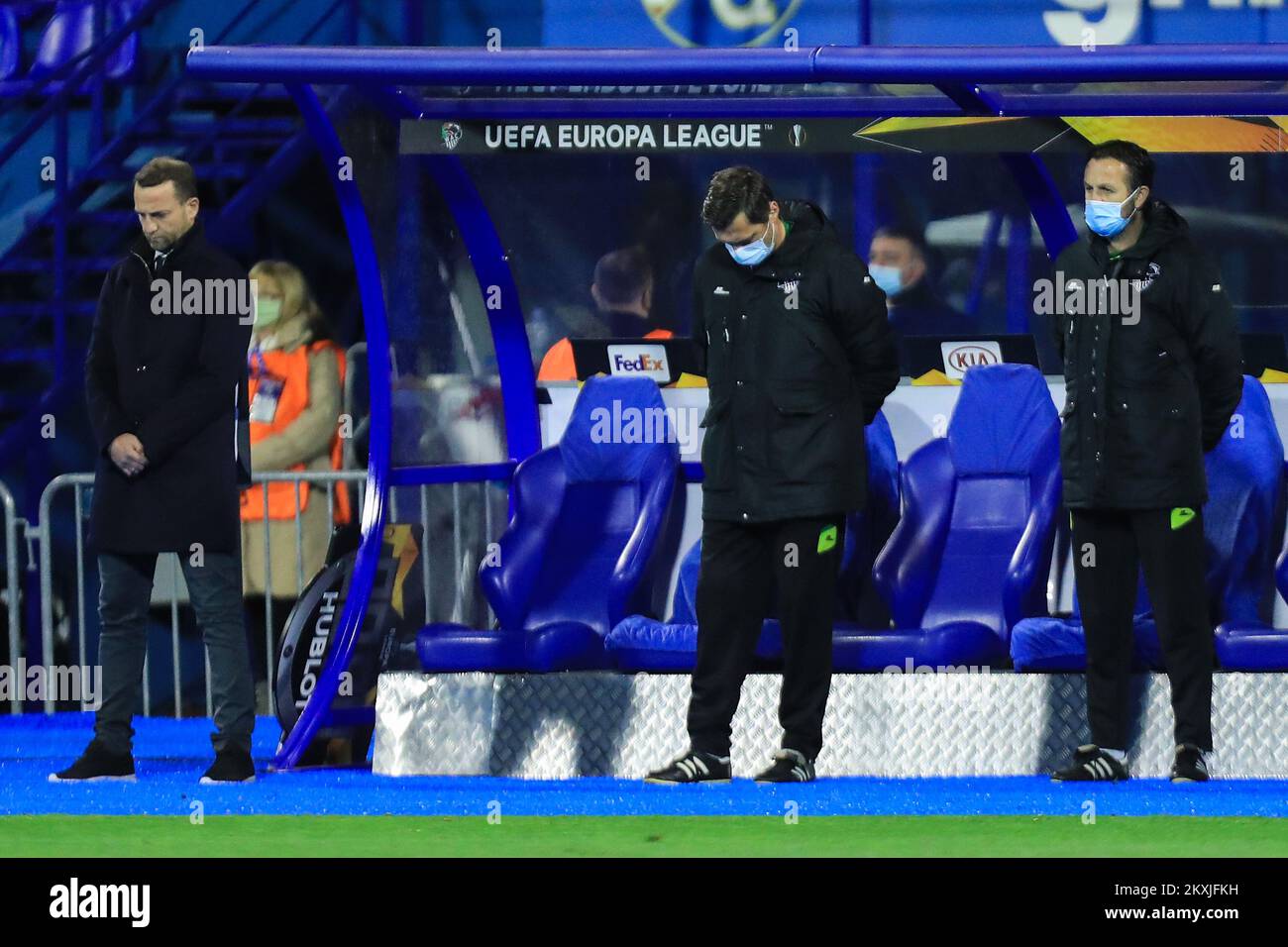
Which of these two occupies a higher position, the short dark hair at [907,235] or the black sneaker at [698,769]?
the short dark hair at [907,235]

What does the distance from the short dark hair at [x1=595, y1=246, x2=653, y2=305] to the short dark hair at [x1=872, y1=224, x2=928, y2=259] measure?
103cm

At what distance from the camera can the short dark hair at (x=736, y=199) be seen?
8.25m

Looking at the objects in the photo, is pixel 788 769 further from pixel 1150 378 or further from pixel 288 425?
pixel 288 425

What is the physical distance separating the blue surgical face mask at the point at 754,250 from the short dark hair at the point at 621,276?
2.92 m

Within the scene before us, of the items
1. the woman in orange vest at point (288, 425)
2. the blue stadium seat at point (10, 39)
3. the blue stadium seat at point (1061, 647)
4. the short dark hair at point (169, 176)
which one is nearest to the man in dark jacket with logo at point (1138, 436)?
the blue stadium seat at point (1061, 647)

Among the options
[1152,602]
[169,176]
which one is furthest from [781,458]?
[169,176]

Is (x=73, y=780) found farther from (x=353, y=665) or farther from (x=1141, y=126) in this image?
(x=1141, y=126)

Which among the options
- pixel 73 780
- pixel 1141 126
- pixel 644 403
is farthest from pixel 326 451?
pixel 1141 126

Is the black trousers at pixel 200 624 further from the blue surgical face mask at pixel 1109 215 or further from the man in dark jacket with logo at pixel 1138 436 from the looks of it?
the blue surgical face mask at pixel 1109 215

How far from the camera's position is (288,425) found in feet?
38.0

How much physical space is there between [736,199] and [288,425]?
→ 3823 millimetres

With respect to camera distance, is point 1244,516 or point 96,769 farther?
point 1244,516

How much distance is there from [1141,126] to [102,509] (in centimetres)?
364
